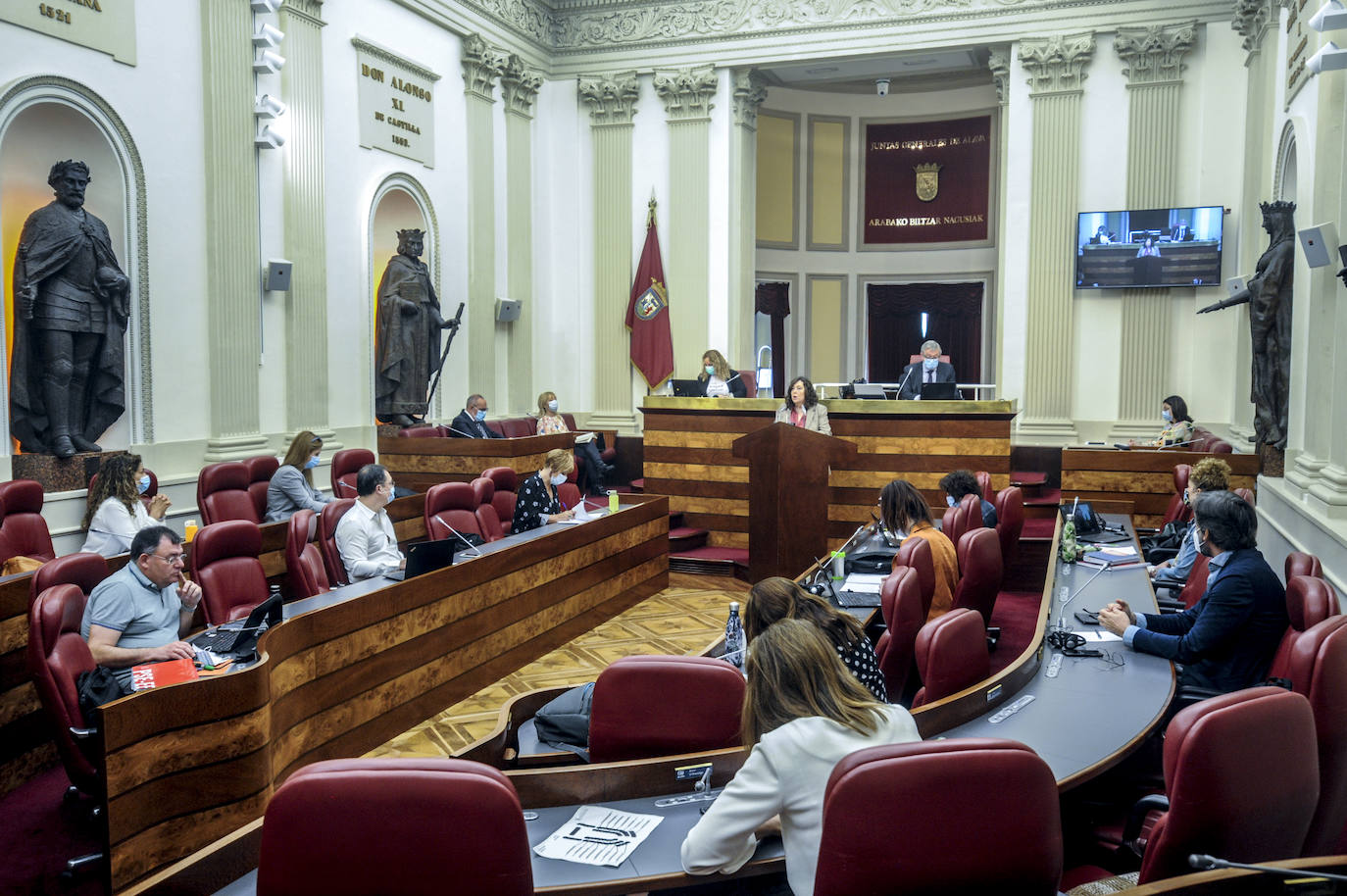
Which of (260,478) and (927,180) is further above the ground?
(927,180)

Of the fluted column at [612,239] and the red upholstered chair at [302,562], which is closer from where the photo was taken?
the red upholstered chair at [302,562]

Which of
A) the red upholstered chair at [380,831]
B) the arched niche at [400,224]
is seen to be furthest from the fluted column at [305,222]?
the red upholstered chair at [380,831]

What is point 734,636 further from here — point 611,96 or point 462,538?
point 611,96

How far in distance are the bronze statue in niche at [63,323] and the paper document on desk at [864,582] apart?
4.71 m

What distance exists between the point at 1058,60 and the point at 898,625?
864cm

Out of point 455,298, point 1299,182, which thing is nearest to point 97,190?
point 455,298

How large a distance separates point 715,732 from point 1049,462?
344 inches

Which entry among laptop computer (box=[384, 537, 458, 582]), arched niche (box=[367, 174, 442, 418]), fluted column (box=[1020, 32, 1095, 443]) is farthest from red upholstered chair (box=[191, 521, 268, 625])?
fluted column (box=[1020, 32, 1095, 443])

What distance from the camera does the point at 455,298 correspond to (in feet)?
34.0

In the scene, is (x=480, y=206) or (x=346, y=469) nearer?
(x=346, y=469)

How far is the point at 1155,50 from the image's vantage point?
9.95 m

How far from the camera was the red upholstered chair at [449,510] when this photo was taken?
19.6 ft

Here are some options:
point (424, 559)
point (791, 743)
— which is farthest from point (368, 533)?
point (791, 743)

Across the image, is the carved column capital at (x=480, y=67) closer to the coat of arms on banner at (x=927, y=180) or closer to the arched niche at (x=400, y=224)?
the arched niche at (x=400, y=224)
